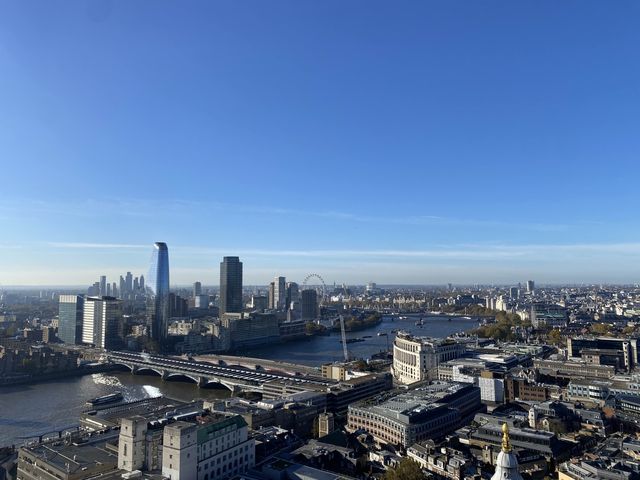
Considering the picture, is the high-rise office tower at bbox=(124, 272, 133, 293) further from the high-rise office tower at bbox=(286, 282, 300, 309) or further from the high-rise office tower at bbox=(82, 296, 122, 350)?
the high-rise office tower at bbox=(82, 296, 122, 350)

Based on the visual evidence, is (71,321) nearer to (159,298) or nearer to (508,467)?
(159,298)

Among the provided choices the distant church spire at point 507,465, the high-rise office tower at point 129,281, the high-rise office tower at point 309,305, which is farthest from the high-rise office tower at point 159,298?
the high-rise office tower at point 129,281

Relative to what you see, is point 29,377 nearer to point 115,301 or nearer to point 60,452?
point 115,301

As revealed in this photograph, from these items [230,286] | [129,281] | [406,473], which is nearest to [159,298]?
[230,286]

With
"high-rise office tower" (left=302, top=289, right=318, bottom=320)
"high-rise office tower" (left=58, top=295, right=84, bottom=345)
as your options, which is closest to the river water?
"high-rise office tower" (left=58, top=295, right=84, bottom=345)

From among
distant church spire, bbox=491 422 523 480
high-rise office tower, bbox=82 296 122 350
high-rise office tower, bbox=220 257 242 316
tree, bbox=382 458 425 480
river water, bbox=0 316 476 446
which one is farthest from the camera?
high-rise office tower, bbox=220 257 242 316

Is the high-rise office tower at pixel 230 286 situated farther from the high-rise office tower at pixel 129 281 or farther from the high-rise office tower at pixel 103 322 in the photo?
the high-rise office tower at pixel 129 281
